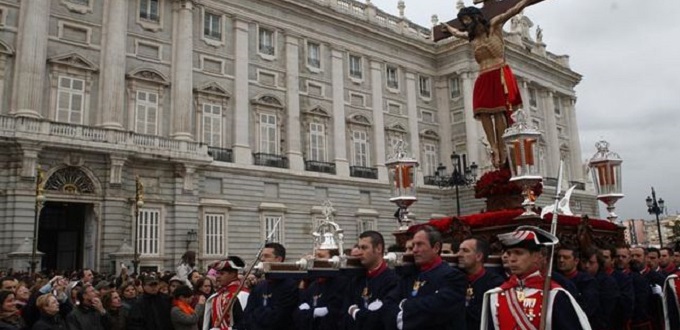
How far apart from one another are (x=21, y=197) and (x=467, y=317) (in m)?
19.9

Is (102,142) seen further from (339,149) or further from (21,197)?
(339,149)

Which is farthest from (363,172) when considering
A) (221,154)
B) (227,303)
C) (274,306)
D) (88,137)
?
(274,306)

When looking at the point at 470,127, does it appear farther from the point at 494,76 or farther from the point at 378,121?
the point at 494,76

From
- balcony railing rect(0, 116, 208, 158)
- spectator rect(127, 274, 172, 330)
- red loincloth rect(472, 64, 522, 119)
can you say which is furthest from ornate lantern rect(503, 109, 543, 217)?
balcony railing rect(0, 116, 208, 158)

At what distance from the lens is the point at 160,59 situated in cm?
2619

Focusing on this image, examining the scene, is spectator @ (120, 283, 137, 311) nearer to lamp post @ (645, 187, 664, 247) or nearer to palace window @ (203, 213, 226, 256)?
palace window @ (203, 213, 226, 256)

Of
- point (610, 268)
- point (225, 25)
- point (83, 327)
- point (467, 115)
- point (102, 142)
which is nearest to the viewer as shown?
point (610, 268)

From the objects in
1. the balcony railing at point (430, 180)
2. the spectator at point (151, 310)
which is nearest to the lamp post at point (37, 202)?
the spectator at point (151, 310)

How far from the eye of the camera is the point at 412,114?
3712 centimetres

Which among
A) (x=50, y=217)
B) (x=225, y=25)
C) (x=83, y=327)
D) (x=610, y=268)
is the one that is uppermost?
(x=225, y=25)

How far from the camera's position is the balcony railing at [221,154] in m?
27.0

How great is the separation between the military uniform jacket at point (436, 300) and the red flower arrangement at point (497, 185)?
4447 millimetres

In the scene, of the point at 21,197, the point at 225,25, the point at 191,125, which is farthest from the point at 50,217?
the point at 225,25

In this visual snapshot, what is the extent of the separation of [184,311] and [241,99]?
2085 cm
